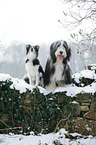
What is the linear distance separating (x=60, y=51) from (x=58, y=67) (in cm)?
41

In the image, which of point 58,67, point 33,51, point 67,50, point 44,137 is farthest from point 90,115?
point 33,51

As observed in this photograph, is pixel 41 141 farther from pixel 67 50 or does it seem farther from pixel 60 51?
pixel 67 50

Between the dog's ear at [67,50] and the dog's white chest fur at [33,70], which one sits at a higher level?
the dog's ear at [67,50]

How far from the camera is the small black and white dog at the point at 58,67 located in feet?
12.2

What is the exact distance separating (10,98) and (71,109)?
4.70 ft

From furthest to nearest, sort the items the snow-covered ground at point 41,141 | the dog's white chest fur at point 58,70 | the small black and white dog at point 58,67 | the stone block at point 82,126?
the dog's white chest fur at point 58,70, the small black and white dog at point 58,67, the stone block at point 82,126, the snow-covered ground at point 41,141

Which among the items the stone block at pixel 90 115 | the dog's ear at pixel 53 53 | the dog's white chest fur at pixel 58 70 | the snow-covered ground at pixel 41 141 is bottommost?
the snow-covered ground at pixel 41 141

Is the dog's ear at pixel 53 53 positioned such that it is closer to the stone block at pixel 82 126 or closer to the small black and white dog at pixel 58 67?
the small black and white dog at pixel 58 67

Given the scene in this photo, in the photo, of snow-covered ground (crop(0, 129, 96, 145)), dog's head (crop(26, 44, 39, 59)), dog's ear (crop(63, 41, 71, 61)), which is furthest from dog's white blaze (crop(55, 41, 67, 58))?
snow-covered ground (crop(0, 129, 96, 145))

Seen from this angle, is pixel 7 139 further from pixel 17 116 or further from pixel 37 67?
pixel 37 67

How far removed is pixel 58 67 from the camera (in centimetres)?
384

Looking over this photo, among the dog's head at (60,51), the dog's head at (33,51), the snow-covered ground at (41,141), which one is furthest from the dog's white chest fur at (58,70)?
the snow-covered ground at (41,141)

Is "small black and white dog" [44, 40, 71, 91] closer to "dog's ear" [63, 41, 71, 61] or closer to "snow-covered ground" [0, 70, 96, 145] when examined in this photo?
"dog's ear" [63, 41, 71, 61]

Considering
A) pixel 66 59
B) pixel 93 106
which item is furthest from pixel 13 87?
pixel 93 106
